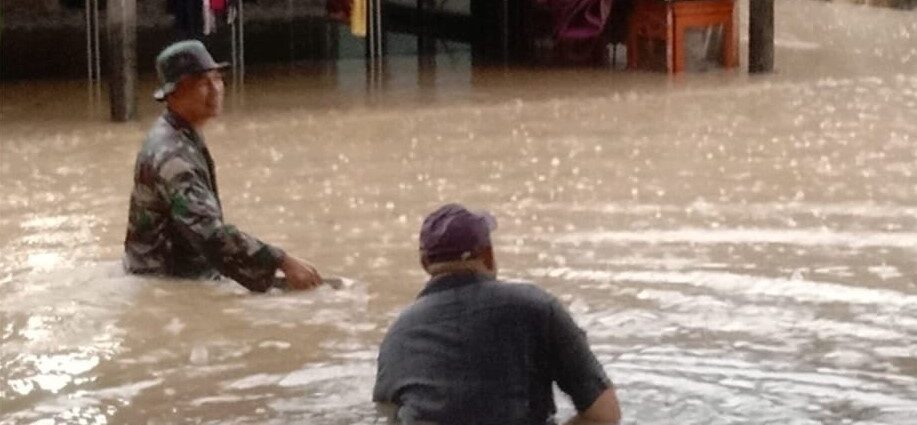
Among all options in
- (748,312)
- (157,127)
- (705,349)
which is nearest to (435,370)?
(705,349)

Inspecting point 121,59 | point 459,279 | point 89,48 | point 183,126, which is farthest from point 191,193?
point 89,48

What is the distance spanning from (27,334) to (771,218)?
2576 mm

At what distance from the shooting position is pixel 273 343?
4383 millimetres

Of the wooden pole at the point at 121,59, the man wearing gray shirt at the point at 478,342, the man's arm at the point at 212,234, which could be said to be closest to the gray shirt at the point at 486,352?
the man wearing gray shirt at the point at 478,342

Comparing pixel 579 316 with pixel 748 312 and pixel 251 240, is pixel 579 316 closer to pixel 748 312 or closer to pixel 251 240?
pixel 748 312

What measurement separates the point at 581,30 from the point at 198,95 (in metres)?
6.72

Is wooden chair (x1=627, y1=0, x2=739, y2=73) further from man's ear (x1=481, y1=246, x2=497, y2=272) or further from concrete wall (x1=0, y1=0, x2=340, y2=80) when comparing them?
man's ear (x1=481, y1=246, x2=497, y2=272)

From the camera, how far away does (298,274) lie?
191 inches

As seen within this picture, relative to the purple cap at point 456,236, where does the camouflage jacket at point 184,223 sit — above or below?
below

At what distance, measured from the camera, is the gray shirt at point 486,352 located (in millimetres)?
3248

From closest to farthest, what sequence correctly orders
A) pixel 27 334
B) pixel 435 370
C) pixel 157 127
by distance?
pixel 435 370, pixel 27 334, pixel 157 127

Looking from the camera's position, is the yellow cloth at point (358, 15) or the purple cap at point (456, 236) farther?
the yellow cloth at point (358, 15)

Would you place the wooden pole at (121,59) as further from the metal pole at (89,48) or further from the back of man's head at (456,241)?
the back of man's head at (456,241)

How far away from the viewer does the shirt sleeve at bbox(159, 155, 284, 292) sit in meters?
4.75
